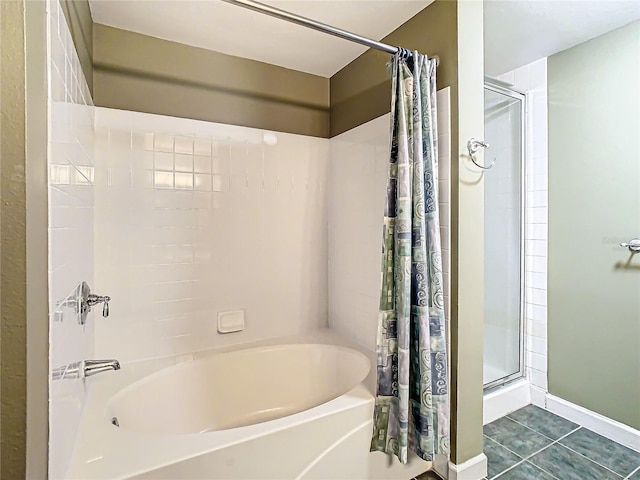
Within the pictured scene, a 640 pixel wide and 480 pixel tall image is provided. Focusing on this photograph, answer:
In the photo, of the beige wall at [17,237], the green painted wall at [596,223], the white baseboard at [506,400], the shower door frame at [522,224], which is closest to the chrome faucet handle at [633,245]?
the green painted wall at [596,223]

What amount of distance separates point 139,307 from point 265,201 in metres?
0.99

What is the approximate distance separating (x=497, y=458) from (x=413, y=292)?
44.7 inches

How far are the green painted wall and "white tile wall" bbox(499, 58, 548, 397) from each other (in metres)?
0.05

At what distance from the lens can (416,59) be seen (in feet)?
4.91

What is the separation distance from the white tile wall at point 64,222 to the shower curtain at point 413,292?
1.16 meters

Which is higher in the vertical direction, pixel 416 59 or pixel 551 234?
pixel 416 59

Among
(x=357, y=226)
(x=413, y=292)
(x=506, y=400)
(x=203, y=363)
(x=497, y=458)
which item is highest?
(x=357, y=226)

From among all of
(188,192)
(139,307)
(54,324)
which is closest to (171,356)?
(139,307)

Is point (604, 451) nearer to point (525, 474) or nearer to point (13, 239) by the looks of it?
point (525, 474)

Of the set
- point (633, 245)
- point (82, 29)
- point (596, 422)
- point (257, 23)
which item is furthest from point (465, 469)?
point (82, 29)

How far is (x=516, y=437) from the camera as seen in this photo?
1.99 meters

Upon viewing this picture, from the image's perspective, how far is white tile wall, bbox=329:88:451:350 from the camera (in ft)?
6.64

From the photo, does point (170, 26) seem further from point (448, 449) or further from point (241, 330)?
point (448, 449)

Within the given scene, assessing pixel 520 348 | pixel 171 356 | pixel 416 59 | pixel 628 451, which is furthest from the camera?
pixel 520 348
